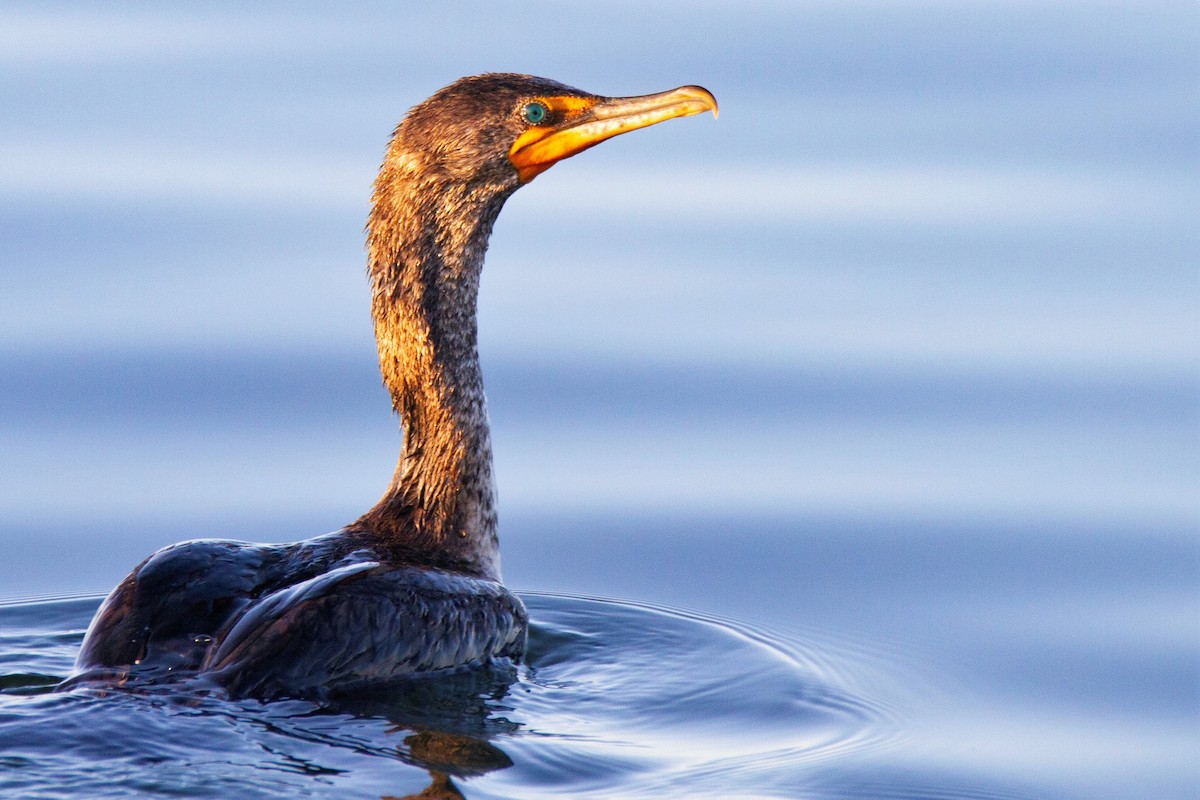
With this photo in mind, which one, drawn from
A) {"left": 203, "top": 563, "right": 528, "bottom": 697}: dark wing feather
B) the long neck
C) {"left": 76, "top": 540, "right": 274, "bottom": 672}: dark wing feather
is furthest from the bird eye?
{"left": 76, "top": 540, "right": 274, "bottom": 672}: dark wing feather

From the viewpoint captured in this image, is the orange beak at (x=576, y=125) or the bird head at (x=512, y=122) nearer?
the bird head at (x=512, y=122)

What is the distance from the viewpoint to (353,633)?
701 cm

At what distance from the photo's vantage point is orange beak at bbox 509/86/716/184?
8.40 m

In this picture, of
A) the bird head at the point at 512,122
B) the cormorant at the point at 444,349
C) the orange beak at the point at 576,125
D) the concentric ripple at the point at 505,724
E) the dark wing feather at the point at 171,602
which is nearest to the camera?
the concentric ripple at the point at 505,724

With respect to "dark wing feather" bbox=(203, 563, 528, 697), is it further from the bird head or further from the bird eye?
the bird eye

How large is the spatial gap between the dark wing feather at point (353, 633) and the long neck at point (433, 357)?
0.76 m

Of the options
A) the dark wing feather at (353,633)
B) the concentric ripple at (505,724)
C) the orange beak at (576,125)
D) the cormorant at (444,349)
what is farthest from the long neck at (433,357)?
the dark wing feather at (353,633)

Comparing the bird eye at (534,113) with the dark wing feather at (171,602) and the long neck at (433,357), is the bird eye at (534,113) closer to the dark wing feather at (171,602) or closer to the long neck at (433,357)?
the long neck at (433,357)

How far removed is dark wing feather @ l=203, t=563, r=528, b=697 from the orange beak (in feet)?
6.01

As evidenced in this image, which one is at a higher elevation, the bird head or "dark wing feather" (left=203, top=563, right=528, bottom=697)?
the bird head

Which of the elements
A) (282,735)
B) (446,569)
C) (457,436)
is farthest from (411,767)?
(457,436)

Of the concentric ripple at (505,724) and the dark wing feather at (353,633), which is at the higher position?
the dark wing feather at (353,633)

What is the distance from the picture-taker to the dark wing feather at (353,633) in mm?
6848

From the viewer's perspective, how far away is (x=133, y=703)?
6637mm
